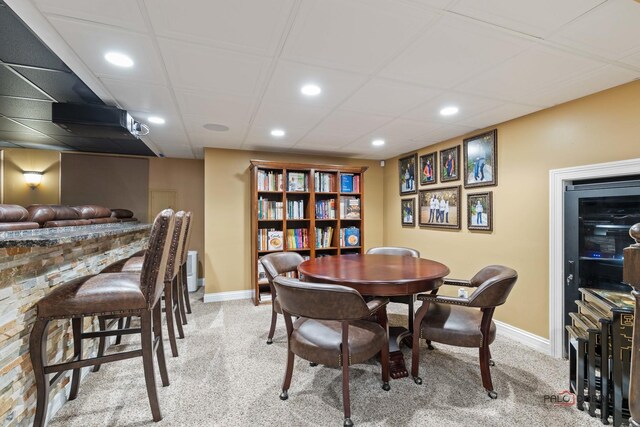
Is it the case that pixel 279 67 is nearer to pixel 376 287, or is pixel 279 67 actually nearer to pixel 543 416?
pixel 376 287

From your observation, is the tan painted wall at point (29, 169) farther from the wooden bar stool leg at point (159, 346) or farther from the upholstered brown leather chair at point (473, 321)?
the upholstered brown leather chair at point (473, 321)

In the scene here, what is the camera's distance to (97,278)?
1703mm

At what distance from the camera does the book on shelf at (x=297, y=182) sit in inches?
171

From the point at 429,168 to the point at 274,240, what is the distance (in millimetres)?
2534

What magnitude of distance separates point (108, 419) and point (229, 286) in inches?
99.5

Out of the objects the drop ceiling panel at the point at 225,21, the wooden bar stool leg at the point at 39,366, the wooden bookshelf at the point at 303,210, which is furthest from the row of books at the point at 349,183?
the wooden bar stool leg at the point at 39,366

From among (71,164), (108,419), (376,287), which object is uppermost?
(71,164)

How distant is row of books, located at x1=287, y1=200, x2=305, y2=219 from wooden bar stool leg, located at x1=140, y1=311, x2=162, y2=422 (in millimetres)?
2804

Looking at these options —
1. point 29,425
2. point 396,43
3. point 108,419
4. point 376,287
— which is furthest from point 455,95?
point 29,425

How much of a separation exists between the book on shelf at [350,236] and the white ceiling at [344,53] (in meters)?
2.09

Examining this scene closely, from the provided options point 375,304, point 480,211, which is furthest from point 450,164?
point 375,304

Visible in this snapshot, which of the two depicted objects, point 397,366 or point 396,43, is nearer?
point 396,43

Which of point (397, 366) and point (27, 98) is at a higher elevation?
point (27, 98)

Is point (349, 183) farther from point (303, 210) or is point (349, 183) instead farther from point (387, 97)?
point (387, 97)
